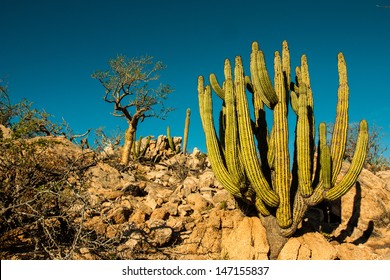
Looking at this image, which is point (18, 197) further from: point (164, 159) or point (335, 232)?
point (164, 159)

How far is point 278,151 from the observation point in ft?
17.9

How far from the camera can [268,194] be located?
5.39 meters

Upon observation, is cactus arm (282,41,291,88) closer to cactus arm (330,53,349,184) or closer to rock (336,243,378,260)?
cactus arm (330,53,349,184)

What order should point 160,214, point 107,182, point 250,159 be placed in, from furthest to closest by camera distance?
1. point 107,182
2. point 160,214
3. point 250,159

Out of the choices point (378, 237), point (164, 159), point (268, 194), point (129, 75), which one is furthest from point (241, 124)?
point (129, 75)

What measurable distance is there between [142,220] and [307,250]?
3112 millimetres

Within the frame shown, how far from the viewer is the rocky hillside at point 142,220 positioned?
16.2 ft

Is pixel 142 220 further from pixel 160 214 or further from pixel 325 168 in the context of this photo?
pixel 325 168

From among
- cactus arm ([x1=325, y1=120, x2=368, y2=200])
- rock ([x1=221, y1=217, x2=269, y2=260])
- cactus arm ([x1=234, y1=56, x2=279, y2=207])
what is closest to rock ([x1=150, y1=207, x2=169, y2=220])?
rock ([x1=221, y1=217, x2=269, y2=260])

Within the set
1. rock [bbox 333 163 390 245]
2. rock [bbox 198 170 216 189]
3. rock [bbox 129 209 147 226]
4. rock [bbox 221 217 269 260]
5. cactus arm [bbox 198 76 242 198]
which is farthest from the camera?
rock [bbox 198 170 216 189]

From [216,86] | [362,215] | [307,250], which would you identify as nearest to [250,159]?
[307,250]

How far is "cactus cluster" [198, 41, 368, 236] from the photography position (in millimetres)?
5449

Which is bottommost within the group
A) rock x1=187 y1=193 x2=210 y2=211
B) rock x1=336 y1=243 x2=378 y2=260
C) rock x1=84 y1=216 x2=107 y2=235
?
rock x1=336 y1=243 x2=378 y2=260

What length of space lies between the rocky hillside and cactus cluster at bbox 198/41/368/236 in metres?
0.71
